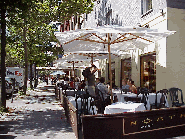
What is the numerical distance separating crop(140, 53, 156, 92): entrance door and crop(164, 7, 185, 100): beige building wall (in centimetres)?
136

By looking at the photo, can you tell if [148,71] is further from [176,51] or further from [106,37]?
[106,37]

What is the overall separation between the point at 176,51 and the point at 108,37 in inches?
193

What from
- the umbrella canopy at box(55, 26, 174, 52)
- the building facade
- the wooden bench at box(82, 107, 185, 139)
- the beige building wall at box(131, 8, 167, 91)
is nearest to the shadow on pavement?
the wooden bench at box(82, 107, 185, 139)

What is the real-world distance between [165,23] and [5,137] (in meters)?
8.66

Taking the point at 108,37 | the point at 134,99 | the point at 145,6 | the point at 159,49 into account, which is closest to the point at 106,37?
the point at 108,37

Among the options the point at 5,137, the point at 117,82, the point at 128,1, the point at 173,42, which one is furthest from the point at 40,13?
the point at 5,137

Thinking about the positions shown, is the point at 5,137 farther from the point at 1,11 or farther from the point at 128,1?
the point at 128,1

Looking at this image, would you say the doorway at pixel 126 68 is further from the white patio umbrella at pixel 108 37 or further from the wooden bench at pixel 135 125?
the wooden bench at pixel 135 125

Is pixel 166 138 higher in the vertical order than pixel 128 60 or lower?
lower

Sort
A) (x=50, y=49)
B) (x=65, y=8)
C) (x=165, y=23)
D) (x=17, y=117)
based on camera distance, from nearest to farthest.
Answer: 1. (x=17, y=117)
2. (x=165, y=23)
3. (x=65, y=8)
4. (x=50, y=49)

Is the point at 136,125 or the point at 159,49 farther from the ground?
the point at 159,49

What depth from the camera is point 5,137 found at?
677 centimetres

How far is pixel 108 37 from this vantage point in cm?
859

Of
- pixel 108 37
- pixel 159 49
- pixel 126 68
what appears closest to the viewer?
pixel 108 37
